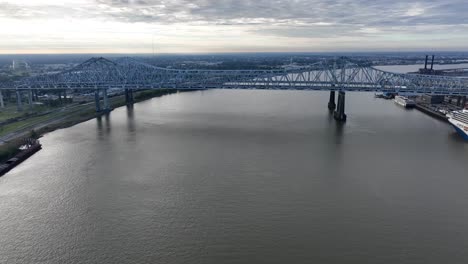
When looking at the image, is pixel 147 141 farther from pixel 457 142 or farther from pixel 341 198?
pixel 457 142

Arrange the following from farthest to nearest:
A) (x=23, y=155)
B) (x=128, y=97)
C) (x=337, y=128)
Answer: (x=128, y=97) → (x=337, y=128) → (x=23, y=155)

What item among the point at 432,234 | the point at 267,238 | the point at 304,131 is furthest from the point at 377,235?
the point at 304,131

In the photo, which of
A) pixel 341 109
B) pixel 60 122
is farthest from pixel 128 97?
pixel 341 109

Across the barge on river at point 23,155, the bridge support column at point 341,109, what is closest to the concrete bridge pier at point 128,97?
the barge on river at point 23,155

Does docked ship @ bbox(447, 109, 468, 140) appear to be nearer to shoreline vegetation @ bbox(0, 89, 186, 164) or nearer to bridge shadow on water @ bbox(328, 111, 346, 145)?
bridge shadow on water @ bbox(328, 111, 346, 145)

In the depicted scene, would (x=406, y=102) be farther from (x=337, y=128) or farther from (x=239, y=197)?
(x=239, y=197)

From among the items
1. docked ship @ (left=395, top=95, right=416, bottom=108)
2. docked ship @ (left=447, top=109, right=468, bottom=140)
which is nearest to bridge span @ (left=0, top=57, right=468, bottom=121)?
docked ship @ (left=395, top=95, right=416, bottom=108)

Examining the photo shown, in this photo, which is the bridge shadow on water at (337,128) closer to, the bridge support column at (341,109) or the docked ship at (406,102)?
the bridge support column at (341,109)
